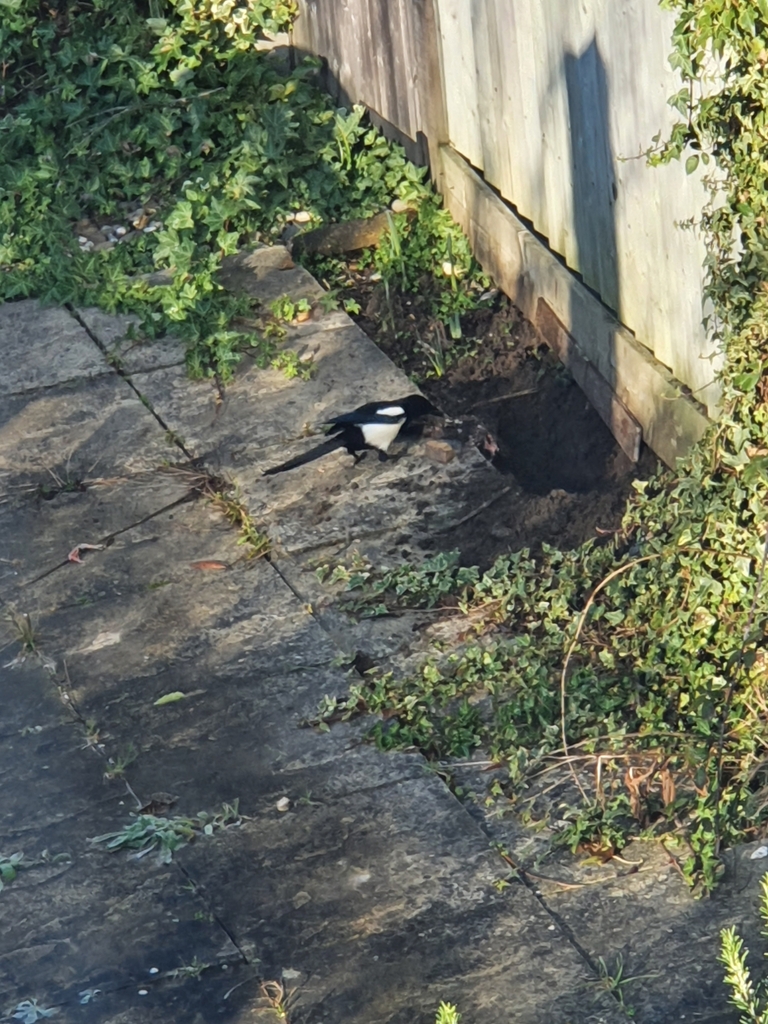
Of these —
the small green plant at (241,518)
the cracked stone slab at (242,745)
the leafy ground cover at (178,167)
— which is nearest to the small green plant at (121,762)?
the cracked stone slab at (242,745)

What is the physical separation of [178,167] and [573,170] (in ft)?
9.59

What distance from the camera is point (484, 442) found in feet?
19.5

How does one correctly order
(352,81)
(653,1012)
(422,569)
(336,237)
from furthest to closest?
(352,81)
(336,237)
(422,569)
(653,1012)

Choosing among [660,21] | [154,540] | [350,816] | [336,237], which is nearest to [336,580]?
[154,540]

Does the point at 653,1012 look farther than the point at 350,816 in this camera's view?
No

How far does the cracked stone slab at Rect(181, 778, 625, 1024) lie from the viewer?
341 centimetres

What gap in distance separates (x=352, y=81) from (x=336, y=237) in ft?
4.07

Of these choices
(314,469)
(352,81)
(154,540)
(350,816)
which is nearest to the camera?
(350,816)

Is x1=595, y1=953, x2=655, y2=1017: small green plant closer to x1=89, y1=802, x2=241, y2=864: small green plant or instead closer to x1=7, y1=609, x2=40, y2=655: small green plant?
x1=89, y1=802, x2=241, y2=864: small green plant

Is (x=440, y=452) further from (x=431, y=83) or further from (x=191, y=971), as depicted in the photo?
(x=191, y=971)

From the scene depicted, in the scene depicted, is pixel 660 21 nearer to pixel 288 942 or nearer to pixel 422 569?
pixel 422 569

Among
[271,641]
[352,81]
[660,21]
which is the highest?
[660,21]

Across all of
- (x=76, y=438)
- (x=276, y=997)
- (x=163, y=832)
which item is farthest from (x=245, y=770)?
(x=76, y=438)

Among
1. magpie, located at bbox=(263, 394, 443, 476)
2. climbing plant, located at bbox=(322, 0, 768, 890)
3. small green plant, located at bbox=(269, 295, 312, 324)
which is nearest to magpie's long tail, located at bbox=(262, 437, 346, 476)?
magpie, located at bbox=(263, 394, 443, 476)
